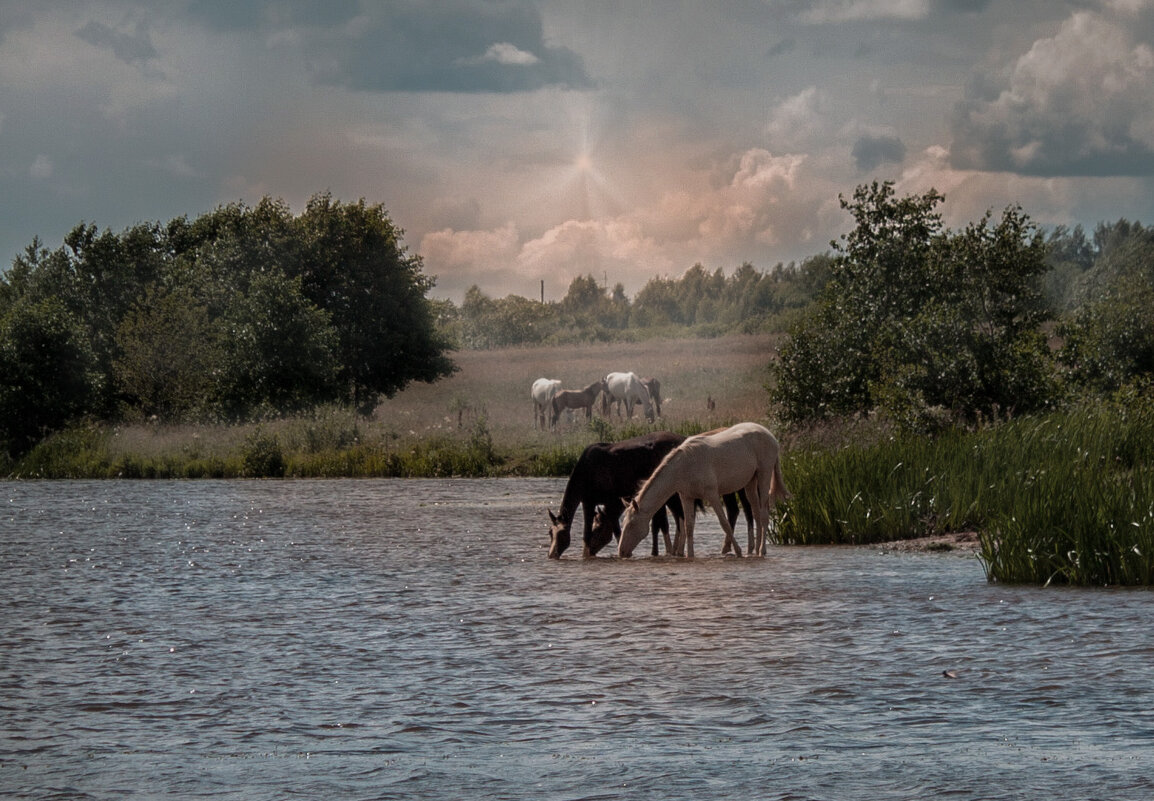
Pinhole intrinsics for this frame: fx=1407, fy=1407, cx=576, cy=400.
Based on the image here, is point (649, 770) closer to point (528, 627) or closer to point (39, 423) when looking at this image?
point (528, 627)

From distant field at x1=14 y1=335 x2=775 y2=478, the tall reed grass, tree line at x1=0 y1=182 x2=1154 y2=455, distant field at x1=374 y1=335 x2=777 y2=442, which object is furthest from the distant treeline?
the tall reed grass

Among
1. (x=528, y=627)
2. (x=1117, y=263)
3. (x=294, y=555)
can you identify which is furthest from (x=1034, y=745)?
(x=1117, y=263)

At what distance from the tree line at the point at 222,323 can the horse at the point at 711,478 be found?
30.6m

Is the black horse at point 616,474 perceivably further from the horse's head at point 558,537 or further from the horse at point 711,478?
the horse at point 711,478

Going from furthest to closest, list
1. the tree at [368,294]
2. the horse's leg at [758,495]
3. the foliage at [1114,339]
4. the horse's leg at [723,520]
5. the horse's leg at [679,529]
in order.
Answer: the tree at [368,294], the foliage at [1114,339], the horse's leg at [758,495], the horse's leg at [679,529], the horse's leg at [723,520]

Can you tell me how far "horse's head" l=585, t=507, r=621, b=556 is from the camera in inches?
619

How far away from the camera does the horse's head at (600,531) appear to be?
1573 cm

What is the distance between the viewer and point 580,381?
223 ft

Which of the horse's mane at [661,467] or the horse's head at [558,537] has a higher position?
the horse's mane at [661,467]

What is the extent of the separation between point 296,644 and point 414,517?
1268 cm

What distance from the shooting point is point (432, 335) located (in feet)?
180

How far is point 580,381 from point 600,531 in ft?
171

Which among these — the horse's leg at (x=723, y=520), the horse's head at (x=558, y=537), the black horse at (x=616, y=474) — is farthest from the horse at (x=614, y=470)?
the horse's leg at (x=723, y=520)

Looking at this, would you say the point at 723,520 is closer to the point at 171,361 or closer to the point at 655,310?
the point at 171,361
